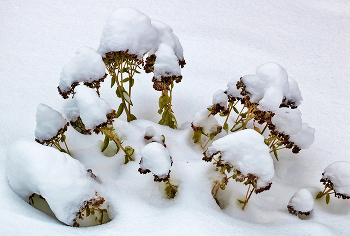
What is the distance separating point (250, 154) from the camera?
0.87 metres

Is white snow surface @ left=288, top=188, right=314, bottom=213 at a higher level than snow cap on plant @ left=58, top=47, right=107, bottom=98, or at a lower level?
lower

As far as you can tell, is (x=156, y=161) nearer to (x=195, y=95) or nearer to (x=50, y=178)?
(x=50, y=178)

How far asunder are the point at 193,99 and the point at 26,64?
905 millimetres

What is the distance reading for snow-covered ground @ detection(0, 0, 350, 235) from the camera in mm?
938

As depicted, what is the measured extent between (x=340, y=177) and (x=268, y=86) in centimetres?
42

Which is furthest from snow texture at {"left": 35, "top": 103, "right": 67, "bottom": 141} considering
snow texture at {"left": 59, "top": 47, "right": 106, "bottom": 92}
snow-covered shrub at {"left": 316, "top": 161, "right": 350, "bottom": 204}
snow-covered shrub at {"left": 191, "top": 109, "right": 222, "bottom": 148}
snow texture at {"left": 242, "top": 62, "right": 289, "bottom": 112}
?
snow-covered shrub at {"left": 316, "top": 161, "right": 350, "bottom": 204}

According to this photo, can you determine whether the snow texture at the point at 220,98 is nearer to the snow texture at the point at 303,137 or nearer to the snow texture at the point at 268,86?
the snow texture at the point at 268,86

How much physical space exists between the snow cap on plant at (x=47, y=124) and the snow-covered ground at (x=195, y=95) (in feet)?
0.58

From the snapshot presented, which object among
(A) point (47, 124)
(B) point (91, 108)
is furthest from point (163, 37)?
(A) point (47, 124)

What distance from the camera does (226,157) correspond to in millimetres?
902

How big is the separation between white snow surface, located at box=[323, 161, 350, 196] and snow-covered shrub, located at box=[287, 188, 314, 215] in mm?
106

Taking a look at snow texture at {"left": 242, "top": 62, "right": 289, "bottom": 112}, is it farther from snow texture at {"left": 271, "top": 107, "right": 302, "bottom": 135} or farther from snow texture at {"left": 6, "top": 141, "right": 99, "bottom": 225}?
snow texture at {"left": 6, "top": 141, "right": 99, "bottom": 225}

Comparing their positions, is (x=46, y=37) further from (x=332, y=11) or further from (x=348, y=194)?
(x=332, y=11)

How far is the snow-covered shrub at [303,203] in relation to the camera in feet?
3.31
